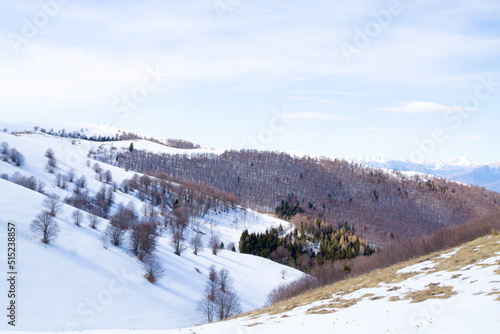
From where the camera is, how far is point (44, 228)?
40562 mm

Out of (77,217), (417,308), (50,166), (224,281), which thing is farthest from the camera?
(50,166)

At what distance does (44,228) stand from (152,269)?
14942 millimetres

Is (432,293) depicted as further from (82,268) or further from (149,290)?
(82,268)

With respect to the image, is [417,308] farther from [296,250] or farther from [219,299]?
[296,250]

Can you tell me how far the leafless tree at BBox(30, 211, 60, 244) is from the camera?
40531 mm

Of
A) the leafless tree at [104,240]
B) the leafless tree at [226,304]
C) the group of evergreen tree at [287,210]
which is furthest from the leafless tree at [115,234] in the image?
the group of evergreen tree at [287,210]

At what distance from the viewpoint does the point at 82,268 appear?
39.2m

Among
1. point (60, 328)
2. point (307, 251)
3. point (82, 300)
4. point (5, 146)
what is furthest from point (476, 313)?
point (5, 146)

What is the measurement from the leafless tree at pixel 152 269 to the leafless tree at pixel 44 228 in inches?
502

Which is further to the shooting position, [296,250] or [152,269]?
[296,250]

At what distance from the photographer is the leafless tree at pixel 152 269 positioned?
4350 centimetres

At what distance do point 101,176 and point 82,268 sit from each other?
92.0m

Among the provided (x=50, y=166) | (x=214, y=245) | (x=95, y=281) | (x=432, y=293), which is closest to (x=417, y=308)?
(x=432, y=293)

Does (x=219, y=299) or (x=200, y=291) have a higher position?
(x=200, y=291)
